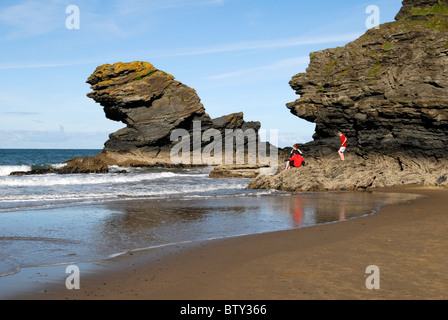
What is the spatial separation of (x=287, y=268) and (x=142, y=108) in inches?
2229

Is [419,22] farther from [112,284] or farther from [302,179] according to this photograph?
[112,284]

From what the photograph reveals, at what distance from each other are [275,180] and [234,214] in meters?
9.68

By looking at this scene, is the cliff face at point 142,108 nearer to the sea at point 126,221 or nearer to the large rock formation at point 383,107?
the large rock formation at point 383,107

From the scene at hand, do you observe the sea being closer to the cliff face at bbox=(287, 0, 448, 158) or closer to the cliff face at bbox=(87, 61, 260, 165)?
the cliff face at bbox=(287, 0, 448, 158)

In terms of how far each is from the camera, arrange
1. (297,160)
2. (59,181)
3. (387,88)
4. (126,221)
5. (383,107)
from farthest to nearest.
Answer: (59,181) < (387,88) < (383,107) < (297,160) < (126,221)

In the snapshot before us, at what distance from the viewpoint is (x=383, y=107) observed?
77.9 ft

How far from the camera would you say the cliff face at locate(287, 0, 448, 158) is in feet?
71.5

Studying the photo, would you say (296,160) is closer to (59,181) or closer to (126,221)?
(126,221)

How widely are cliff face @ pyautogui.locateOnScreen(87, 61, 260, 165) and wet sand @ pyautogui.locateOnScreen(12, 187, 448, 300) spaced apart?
173ft

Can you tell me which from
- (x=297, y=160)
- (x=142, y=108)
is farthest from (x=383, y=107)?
(x=142, y=108)

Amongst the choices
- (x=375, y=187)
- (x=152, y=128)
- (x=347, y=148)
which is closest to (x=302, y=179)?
(x=375, y=187)

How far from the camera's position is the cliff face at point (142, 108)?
58094mm

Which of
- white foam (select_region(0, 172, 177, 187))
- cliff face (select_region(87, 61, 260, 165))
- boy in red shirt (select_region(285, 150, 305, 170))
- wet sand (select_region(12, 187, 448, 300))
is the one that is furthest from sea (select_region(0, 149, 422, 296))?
cliff face (select_region(87, 61, 260, 165))

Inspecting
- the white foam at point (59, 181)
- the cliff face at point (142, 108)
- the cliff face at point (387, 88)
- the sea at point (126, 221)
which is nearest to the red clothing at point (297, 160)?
the cliff face at point (387, 88)
